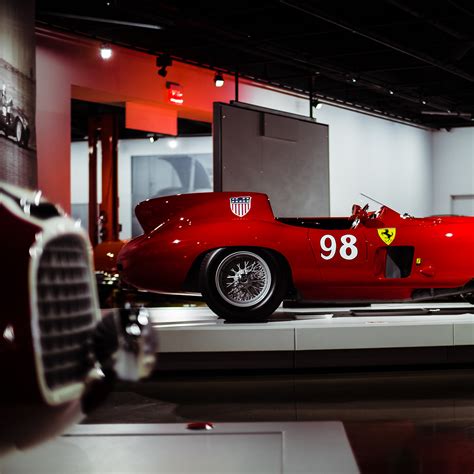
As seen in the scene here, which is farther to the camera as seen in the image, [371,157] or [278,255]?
[371,157]

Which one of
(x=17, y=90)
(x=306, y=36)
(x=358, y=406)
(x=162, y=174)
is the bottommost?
(x=358, y=406)

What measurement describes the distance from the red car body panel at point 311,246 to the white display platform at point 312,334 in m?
0.21

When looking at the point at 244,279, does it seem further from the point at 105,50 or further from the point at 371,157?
the point at 371,157

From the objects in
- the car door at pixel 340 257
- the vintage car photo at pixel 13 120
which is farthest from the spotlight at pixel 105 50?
the car door at pixel 340 257

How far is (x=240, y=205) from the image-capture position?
4055 millimetres

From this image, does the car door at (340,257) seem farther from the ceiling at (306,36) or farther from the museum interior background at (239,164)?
the ceiling at (306,36)

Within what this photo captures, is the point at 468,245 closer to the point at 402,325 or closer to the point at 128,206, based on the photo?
the point at 402,325

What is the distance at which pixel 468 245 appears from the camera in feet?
13.7

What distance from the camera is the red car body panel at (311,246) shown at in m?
3.91

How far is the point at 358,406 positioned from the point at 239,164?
4.52 meters

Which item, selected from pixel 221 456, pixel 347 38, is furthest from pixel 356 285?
pixel 347 38

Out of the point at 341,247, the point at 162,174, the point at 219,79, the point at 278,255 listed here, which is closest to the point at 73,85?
the point at 219,79

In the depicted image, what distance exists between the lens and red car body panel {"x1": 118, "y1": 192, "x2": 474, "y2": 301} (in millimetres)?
3914

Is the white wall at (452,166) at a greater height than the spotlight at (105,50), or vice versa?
the spotlight at (105,50)
